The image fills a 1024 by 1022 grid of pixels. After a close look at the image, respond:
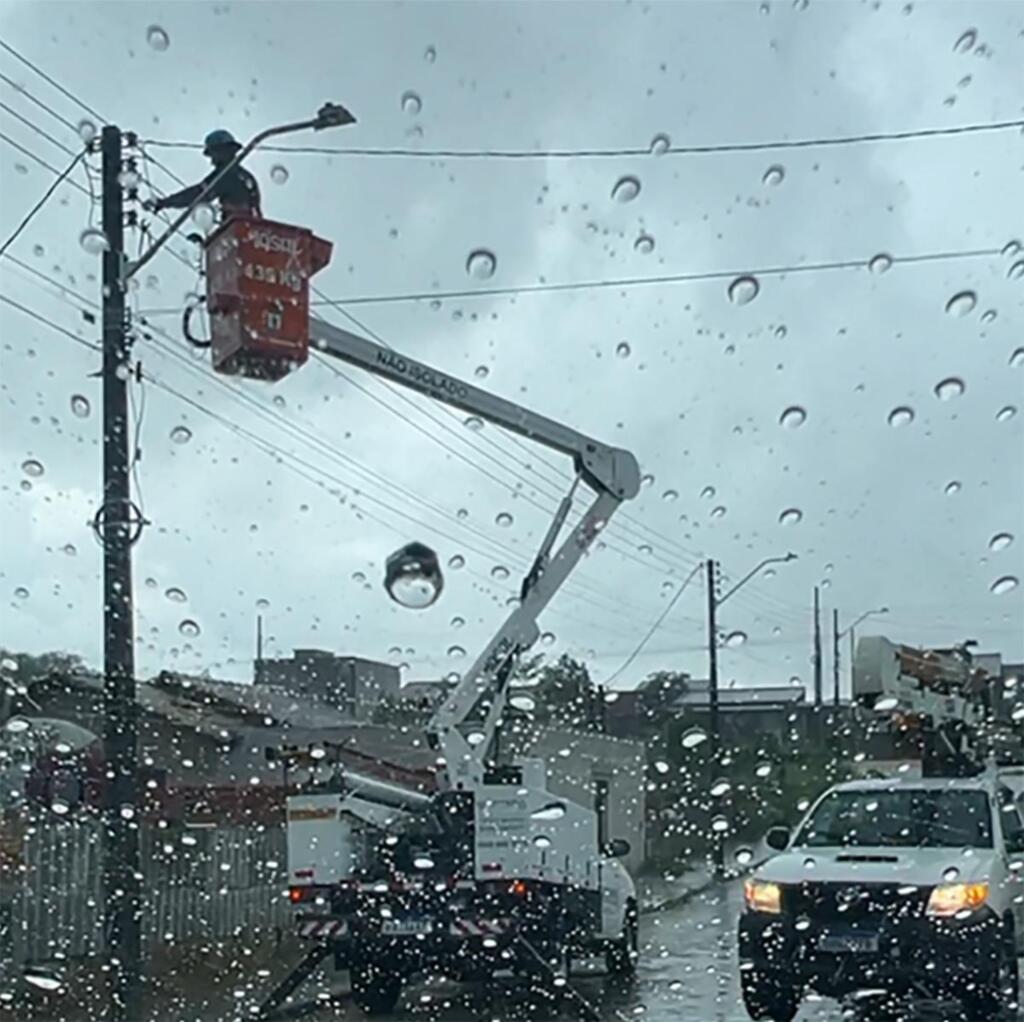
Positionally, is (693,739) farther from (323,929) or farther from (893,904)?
(893,904)

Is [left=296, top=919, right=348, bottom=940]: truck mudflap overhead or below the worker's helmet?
below

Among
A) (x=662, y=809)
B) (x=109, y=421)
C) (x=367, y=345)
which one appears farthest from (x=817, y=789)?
(x=109, y=421)

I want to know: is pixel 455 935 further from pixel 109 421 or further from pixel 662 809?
pixel 662 809

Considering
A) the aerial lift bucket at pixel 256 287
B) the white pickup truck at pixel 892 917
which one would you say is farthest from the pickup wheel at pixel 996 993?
the aerial lift bucket at pixel 256 287

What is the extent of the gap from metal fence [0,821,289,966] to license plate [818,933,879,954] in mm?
4828

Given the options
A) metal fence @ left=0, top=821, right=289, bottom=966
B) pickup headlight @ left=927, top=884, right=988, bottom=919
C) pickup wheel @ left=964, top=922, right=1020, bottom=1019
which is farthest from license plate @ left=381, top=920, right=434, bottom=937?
pickup wheel @ left=964, top=922, right=1020, bottom=1019

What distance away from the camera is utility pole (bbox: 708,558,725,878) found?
1570cm

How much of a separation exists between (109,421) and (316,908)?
3557mm

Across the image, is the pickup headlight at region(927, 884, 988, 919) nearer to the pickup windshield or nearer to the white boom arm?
the pickup windshield

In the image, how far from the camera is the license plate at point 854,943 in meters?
9.68

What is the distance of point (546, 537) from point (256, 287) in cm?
475

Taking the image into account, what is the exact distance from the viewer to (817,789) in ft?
56.3

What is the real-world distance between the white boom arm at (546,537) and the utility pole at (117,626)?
1.45m

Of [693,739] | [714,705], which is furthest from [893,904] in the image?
[714,705]
